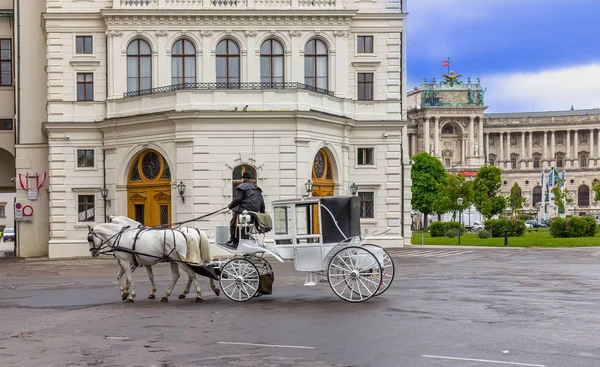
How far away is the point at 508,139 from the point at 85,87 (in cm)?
13900

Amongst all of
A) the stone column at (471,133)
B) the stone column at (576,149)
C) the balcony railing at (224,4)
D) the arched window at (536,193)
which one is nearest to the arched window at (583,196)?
the stone column at (576,149)

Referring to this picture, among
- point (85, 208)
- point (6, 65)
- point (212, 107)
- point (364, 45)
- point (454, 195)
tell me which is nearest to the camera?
point (212, 107)

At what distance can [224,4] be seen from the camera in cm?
Result: 4188

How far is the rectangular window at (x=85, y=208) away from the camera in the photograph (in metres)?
42.8

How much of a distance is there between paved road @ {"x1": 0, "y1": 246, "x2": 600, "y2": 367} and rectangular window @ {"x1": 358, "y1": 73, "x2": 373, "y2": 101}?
20.1 metres

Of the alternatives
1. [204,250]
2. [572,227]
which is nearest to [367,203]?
[572,227]

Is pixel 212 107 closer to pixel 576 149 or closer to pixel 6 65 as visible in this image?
pixel 6 65

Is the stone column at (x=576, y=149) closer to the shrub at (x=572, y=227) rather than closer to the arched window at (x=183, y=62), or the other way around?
the shrub at (x=572, y=227)

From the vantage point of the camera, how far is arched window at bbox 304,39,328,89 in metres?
42.6

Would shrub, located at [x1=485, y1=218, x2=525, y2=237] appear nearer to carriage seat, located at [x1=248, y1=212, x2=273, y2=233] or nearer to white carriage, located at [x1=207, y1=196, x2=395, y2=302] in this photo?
white carriage, located at [x1=207, y1=196, x2=395, y2=302]

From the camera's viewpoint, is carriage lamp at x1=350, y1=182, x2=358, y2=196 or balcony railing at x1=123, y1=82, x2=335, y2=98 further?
carriage lamp at x1=350, y1=182, x2=358, y2=196

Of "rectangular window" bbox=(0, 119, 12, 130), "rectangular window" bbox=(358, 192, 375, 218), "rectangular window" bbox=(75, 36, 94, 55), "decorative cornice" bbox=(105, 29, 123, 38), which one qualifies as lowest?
"rectangular window" bbox=(358, 192, 375, 218)

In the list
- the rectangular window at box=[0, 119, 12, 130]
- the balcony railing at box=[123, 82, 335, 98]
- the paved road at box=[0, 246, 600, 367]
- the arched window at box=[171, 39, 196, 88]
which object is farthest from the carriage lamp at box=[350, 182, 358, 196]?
the rectangular window at box=[0, 119, 12, 130]

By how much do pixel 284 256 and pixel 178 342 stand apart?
19.1ft
